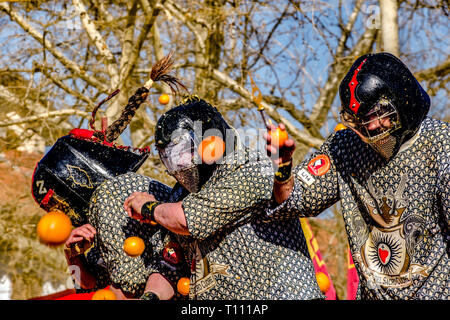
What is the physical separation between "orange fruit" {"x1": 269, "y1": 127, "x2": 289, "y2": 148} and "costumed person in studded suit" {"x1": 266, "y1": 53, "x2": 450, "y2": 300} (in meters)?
0.02

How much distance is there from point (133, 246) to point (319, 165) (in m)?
1.09

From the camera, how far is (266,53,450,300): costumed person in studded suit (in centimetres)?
259

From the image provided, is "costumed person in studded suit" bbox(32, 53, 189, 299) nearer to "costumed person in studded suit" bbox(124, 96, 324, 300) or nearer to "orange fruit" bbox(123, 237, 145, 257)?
"orange fruit" bbox(123, 237, 145, 257)

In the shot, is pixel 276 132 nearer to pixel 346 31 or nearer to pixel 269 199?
pixel 269 199

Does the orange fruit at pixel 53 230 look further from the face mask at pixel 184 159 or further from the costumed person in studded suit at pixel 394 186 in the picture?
the costumed person in studded suit at pixel 394 186

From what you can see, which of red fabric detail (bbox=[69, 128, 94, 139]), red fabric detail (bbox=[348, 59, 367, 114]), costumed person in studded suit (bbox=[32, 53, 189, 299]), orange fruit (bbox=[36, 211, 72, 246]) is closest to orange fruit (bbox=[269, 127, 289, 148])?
red fabric detail (bbox=[348, 59, 367, 114])

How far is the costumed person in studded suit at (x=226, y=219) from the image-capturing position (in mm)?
2805

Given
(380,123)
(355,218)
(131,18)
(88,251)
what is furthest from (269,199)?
(131,18)

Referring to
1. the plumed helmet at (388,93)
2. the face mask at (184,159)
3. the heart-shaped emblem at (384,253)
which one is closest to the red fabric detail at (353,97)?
the plumed helmet at (388,93)

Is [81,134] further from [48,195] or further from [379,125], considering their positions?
[379,125]

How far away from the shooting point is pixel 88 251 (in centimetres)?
371

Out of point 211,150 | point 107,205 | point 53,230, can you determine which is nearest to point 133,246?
point 107,205

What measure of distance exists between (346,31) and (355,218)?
21.6ft

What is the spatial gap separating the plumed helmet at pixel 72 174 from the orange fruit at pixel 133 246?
0.41 m
